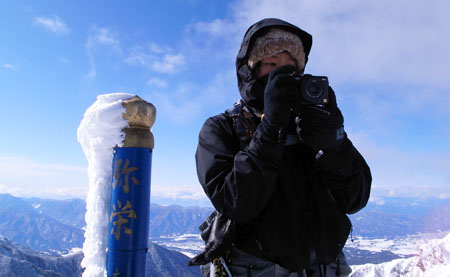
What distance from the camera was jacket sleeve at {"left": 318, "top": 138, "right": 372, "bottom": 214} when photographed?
1741mm

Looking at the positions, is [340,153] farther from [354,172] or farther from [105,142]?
[105,142]

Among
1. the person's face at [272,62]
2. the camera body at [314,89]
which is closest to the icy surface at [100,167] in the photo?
the person's face at [272,62]

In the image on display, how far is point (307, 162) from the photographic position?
1.96 meters

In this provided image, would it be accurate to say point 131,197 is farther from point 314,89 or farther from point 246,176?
point 314,89

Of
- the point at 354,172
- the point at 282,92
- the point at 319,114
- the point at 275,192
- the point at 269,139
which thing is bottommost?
the point at 275,192

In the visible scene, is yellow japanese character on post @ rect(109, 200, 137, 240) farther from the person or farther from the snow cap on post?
the person

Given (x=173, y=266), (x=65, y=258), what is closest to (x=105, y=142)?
(x=65, y=258)

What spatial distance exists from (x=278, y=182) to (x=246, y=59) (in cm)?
101

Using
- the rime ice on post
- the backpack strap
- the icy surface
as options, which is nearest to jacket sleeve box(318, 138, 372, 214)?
the backpack strap

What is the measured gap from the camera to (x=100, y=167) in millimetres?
4133

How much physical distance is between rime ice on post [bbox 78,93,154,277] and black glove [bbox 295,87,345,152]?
291 cm

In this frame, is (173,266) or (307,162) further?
(173,266)

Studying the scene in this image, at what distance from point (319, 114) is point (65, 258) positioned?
301ft

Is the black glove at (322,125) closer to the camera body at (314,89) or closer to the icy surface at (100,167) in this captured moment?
the camera body at (314,89)
